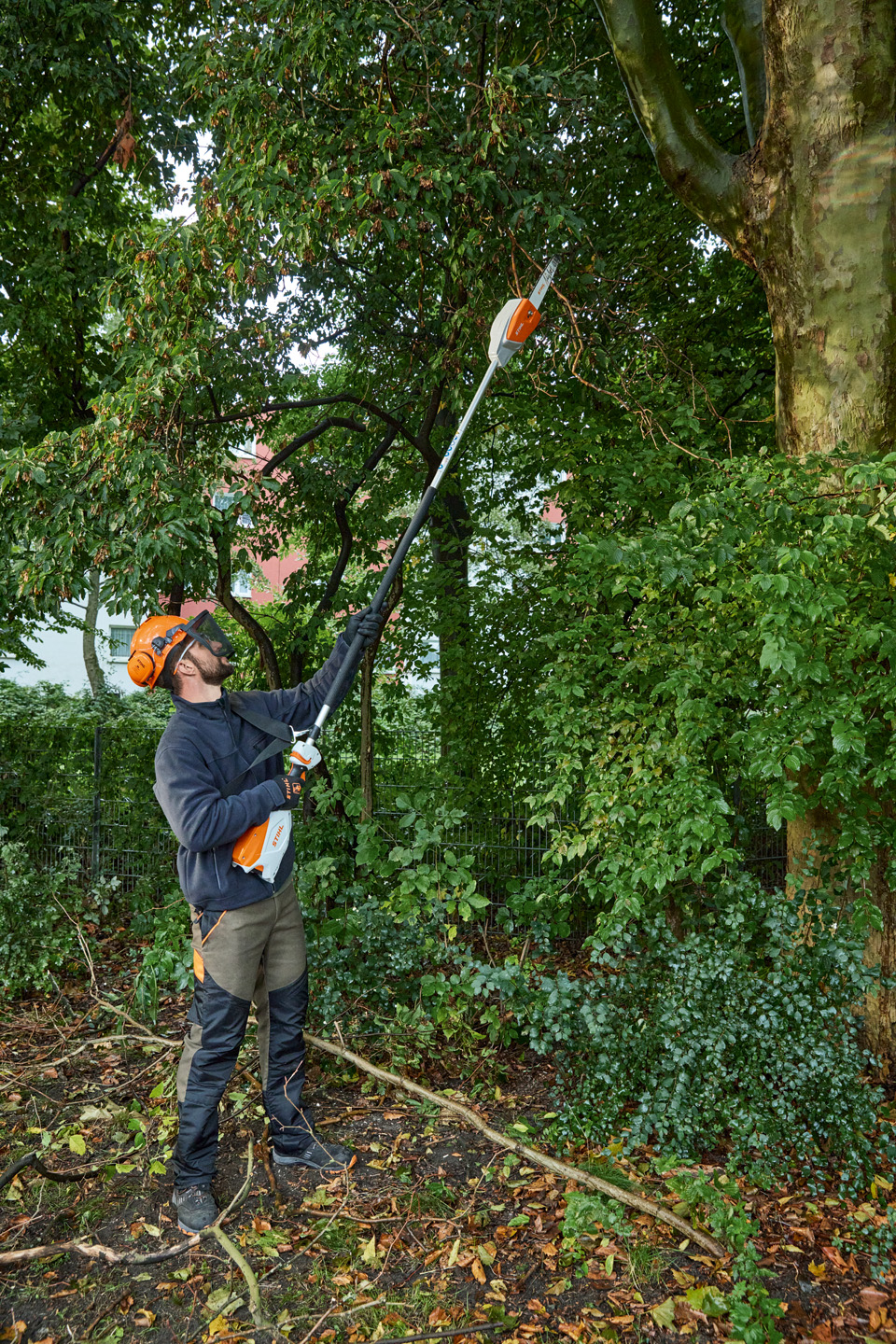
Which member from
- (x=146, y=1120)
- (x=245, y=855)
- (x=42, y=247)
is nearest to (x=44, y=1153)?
(x=146, y=1120)

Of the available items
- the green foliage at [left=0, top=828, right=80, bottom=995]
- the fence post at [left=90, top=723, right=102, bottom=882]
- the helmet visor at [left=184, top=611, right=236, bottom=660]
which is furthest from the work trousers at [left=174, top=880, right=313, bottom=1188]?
the fence post at [left=90, top=723, right=102, bottom=882]

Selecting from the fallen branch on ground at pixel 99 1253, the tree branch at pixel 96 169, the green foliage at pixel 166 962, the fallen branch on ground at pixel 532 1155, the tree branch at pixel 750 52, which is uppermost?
the tree branch at pixel 96 169

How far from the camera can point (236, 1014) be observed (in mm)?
3293

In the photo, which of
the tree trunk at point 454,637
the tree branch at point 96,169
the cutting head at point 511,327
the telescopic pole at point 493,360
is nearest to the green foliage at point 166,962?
the telescopic pole at point 493,360

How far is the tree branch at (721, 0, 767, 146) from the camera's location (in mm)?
4496

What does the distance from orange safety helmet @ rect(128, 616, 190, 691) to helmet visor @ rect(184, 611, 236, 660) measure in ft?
0.21

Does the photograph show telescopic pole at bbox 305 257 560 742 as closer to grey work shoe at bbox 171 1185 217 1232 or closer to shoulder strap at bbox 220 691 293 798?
shoulder strap at bbox 220 691 293 798

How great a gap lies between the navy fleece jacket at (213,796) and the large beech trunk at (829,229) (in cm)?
221

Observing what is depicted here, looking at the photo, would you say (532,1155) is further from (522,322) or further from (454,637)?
(454,637)

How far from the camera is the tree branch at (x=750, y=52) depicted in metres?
4.50

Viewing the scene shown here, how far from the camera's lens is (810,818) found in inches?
162

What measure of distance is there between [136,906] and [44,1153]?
8.85 feet

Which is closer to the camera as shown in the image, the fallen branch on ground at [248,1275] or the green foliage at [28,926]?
the fallen branch on ground at [248,1275]

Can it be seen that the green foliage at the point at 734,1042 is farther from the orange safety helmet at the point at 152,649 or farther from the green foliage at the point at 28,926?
the green foliage at the point at 28,926
